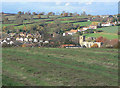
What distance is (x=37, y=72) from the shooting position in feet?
16.7

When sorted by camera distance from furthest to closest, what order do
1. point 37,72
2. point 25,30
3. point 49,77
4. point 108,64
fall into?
point 25,30, point 108,64, point 37,72, point 49,77

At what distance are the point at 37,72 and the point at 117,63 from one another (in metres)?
2.51

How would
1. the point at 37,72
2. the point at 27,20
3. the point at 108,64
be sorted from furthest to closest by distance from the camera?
the point at 27,20 < the point at 108,64 < the point at 37,72

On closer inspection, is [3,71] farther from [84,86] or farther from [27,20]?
[27,20]

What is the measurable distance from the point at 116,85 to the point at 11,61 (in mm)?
3321

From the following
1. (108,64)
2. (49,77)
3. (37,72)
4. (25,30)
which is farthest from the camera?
(25,30)

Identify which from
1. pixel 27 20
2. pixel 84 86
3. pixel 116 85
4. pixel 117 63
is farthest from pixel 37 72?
pixel 27 20

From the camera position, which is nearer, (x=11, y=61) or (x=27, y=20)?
(x=11, y=61)

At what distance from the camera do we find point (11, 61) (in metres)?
6.36

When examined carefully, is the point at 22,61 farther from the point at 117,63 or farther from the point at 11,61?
the point at 117,63

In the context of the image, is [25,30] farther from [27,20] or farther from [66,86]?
[66,86]

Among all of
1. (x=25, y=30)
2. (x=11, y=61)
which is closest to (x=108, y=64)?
(x=11, y=61)

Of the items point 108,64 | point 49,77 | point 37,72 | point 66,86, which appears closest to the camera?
point 66,86

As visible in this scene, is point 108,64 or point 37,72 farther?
point 108,64
